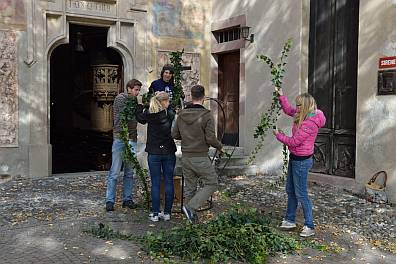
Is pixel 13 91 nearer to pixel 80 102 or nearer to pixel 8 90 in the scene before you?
pixel 8 90

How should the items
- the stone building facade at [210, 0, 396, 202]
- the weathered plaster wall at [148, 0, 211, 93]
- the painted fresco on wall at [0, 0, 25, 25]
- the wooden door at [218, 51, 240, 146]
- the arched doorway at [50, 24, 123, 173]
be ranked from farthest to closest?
the arched doorway at [50, 24, 123, 173], the wooden door at [218, 51, 240, 146], the weathered plaster wall at [148, 0, 211, 93], the painted fresco on wall at [0, 0, 25, 25], the stone building facade at [210, 0, 396, 202]

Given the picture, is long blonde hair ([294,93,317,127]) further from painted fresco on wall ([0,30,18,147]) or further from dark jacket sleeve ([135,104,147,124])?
painted fresco on wall ([0,30,18,147])

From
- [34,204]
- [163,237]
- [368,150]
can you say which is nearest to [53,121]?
[34,204]

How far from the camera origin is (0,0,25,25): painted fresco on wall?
28.6 ft

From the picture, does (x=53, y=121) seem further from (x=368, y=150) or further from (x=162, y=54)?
(x=368, y=150)

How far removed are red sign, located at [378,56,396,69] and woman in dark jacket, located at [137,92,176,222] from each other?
3.76 m

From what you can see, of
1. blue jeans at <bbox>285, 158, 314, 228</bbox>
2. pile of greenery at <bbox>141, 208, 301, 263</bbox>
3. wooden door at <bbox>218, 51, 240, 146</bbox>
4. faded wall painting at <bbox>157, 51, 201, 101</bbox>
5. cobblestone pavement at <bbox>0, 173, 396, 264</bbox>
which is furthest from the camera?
wooden door at <bbox>218, 51, 240, 146</bbox>

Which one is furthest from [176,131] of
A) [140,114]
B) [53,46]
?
[53,46]

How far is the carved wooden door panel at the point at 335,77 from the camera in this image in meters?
8.52

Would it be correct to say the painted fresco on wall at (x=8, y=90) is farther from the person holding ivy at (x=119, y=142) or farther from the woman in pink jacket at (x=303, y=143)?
the woman in pink jacket at (x=303, y=143)

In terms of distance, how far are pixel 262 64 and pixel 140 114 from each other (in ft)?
15.9

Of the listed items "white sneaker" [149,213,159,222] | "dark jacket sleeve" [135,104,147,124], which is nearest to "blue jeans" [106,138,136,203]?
"dark jacket sleeve" [135,104,147,124]

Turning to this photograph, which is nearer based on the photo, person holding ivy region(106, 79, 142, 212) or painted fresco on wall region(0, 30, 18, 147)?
person holding ivy region(106, 79, 142, 212)

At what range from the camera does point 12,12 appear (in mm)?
8820
